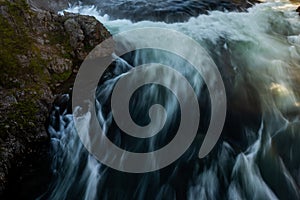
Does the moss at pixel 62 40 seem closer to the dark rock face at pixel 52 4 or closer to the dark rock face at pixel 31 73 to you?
the dark rock face at pixel 31 73

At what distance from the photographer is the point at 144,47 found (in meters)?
7.20

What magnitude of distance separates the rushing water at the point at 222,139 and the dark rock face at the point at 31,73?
33cm

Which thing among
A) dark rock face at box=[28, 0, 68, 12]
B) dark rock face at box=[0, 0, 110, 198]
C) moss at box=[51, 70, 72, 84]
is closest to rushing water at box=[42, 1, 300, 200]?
dark rock face at box=[0, 0, 110, 198]

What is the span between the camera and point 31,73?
17.1ft

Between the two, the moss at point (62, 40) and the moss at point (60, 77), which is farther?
the moss at point (62, 40)

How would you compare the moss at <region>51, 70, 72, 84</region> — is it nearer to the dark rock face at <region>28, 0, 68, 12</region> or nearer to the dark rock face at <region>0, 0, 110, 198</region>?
the dark rock face at <region>0, 0, 110, 198</region>

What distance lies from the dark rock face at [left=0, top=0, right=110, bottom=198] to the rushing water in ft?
1.09

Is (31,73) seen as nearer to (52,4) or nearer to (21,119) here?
(21,119)

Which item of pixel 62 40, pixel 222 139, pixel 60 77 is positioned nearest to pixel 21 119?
pixel 60 77

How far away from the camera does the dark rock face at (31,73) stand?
4.21m

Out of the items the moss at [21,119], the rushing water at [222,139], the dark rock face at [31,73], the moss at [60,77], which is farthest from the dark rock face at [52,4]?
the moss at [21,119]

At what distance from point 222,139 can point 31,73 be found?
12.5 ft

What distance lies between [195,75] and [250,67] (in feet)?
5.00

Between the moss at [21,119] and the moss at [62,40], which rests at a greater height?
the moss at [62,40]
